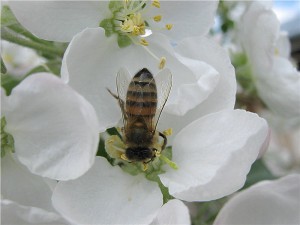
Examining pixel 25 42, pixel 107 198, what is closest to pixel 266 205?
pixel 107 198

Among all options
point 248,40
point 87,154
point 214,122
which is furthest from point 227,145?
point 248,40

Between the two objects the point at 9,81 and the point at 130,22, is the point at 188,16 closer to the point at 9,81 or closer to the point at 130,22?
the point at 130,22

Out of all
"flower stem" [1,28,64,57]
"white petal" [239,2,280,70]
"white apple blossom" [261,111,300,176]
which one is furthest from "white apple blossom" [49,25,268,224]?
"white apple blossom" [261,111,300,176]

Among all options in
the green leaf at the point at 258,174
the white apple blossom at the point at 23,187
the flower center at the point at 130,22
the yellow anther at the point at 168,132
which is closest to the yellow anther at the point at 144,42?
the flower center at the point at 130,22

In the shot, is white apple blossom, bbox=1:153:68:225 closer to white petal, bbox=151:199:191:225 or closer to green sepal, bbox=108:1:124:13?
white petal, bbox=151:199:191:225

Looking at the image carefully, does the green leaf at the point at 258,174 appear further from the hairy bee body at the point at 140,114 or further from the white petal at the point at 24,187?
the white petal at the point at 24,187

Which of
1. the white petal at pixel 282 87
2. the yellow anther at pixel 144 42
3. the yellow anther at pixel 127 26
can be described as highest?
the yellow anther at pixel 127 26
